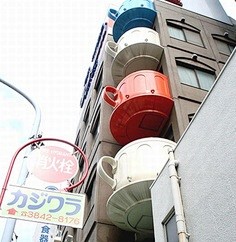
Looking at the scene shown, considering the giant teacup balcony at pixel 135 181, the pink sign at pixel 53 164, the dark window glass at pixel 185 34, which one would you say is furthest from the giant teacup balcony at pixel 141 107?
the pink sign at pixel 53 164

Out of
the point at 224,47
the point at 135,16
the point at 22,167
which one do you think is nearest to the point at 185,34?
the point at 224,47

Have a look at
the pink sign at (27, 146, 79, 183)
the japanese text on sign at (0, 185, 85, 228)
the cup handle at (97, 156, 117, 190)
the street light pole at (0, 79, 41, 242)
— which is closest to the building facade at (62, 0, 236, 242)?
the cup handle at (97, 156, 117, 190)

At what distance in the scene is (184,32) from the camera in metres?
18.4

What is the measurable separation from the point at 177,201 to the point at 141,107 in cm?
678

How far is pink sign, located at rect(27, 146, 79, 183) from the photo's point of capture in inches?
296

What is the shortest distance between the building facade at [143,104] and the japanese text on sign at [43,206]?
6.32 feet

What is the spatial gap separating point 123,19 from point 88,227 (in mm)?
10827

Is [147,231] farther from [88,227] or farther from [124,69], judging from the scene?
[124,69]

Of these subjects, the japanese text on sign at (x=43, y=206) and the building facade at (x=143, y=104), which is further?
the building facade at (x=143, y=104)

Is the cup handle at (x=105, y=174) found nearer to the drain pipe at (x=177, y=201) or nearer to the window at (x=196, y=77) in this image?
the drain pipe at (x=177, y=201)

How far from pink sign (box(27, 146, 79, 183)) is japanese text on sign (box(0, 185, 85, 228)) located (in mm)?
815

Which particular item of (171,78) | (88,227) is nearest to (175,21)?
(171,78)

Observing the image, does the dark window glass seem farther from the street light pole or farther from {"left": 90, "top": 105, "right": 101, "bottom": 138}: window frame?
the street light pole

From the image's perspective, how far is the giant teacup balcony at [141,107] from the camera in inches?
509
